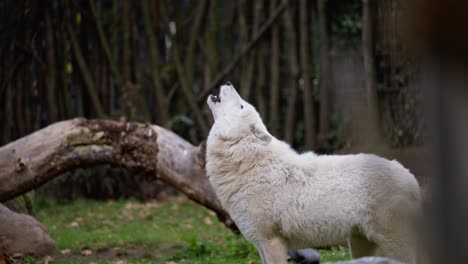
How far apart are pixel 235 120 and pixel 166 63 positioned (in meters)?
6.57

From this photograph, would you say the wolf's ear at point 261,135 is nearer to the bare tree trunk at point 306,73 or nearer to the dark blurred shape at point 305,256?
the dark blurred shape at point 305,256

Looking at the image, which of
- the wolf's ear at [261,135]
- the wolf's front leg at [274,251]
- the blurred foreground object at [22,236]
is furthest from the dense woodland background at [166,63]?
the wolf's front leg at [274,251]

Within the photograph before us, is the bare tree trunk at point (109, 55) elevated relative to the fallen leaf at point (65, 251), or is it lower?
elevated

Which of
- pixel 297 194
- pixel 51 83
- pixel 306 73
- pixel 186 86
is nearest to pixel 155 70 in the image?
pixel 186 86

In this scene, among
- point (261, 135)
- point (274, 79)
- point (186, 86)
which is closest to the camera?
point (261, 135)

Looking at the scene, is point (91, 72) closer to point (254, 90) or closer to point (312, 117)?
point (254, 90)

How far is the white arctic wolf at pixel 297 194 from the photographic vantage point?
4363mm

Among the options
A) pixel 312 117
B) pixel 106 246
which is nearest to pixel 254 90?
pixel 312 117

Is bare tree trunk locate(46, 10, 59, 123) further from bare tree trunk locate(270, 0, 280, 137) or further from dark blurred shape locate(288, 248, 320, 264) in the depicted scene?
dark blurred shape locate(288, 248, 320, 264)

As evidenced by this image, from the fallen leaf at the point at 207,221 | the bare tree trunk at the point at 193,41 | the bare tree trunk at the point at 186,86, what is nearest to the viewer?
the fallen leaf at the point at 207,221

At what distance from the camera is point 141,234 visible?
7.98 meters

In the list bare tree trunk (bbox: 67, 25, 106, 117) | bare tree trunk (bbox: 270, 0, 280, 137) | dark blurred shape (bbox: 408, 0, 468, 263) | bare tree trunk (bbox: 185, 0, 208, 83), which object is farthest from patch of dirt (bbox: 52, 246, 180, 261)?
dark blurred shape (bbox: 408, 0, 468, 263)

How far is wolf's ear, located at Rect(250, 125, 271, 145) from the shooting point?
5.18 metres

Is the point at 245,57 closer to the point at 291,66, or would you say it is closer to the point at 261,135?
the point at 291,66
